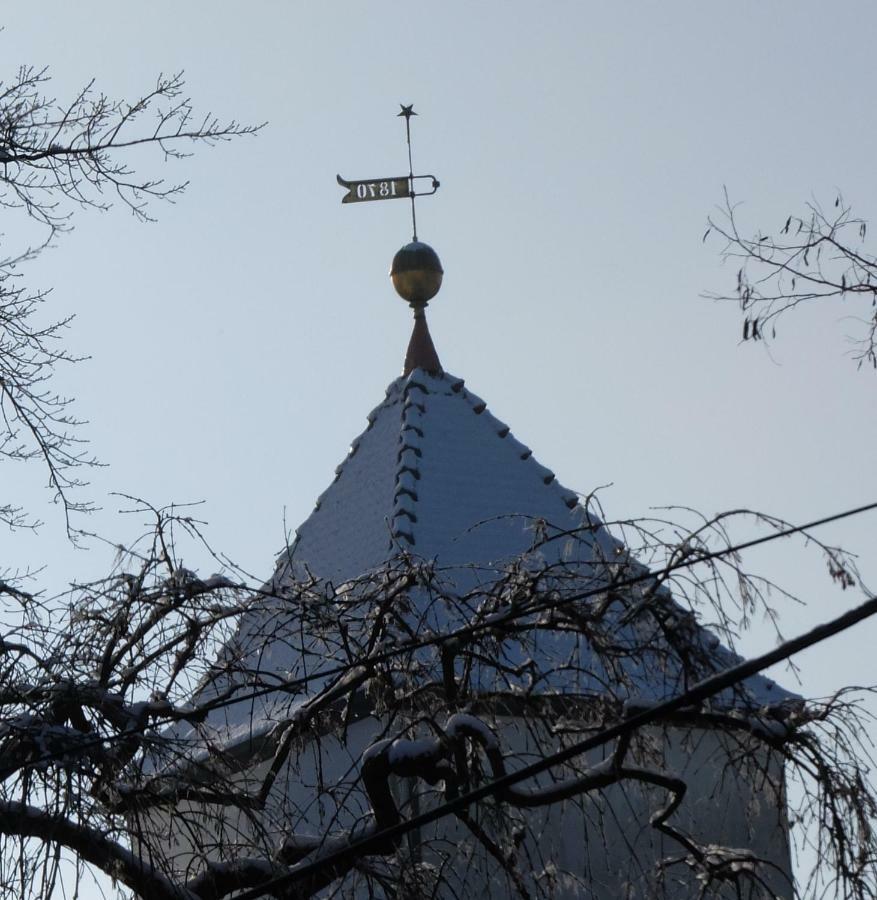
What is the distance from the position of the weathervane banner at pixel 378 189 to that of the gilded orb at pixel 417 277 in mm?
651

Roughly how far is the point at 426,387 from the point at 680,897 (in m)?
6.21

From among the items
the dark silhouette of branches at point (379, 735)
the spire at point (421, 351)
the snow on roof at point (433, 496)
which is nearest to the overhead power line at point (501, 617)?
the dark silhouette of branches at point (379, 735)

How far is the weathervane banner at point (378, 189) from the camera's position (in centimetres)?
1986

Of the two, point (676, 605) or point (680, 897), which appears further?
point (680, 897)

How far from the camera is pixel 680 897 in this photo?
13.1 metres

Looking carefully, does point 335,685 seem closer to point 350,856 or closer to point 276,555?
point 276,555

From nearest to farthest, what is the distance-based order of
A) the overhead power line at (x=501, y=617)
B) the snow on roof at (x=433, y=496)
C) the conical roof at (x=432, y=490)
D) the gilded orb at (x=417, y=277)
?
1. the overhead power line at (x=501, y=617)
2. the snow on roof at (x=433, y=496)
3. the conical roof at (x=432, y=490)
4. the gilded orb at (x=417, y=277)

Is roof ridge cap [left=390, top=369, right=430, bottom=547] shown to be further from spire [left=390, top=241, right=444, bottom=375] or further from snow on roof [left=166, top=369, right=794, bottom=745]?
spire [left=390, top=241, right=444, bottom=375]

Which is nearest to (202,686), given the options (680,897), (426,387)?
(680,897)

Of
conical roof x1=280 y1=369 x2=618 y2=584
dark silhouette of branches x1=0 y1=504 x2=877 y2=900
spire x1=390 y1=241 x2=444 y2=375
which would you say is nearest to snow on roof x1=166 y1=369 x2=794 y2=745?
conical roof x1=280 y1=369 x2=618 y2=584

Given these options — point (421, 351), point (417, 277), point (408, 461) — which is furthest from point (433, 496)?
point (417, 277)

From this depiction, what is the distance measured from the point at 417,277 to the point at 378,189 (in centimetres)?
102

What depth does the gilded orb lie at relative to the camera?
64.0 ft

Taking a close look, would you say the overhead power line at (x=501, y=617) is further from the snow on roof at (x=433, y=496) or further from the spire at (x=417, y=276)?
the spire at (x=417, y=276)
